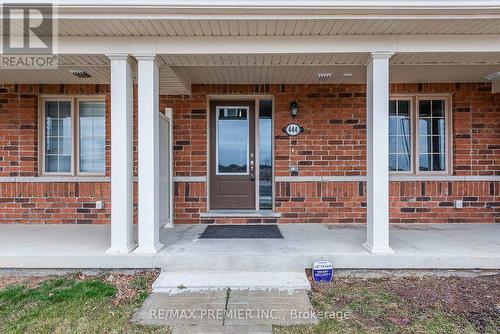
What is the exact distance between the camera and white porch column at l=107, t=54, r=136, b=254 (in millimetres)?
3572

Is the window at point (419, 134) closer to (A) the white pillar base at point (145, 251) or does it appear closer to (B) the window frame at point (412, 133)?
(B) the window frame at point (412, 133)

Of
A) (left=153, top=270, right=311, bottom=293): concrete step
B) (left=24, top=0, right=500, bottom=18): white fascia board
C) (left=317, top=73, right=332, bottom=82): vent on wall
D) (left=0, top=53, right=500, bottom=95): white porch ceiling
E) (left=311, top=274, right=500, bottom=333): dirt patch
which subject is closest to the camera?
(left=311, top=274, right=500, bottom=333): dirt patch

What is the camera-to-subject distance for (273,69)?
14.7 feet

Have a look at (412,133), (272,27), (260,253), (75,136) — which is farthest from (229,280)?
(412,133)

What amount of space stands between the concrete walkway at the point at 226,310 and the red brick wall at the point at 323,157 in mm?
2253

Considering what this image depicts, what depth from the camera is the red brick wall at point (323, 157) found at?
5258 millimetres

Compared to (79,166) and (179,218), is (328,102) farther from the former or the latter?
(79,166)

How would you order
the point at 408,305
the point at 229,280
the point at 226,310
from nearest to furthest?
1. the point at 226,310
2. the point at 408,305
3. the point at 229,280

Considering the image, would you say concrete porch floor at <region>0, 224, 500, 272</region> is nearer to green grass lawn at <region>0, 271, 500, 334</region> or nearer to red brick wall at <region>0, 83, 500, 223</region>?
green grass lawn at <region>0, 271, 500, 334</region>

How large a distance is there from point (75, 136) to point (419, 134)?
5.67 meters

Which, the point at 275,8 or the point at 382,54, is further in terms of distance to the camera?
the point at 382,54

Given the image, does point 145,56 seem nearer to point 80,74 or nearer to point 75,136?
point 80,74

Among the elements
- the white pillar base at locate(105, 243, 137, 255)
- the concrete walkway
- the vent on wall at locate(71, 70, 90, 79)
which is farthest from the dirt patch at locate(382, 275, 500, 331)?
the vent on wall at locate(71, 70, 90, 79)
